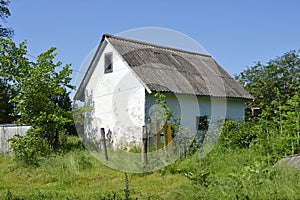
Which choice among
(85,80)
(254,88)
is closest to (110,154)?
(85,80)

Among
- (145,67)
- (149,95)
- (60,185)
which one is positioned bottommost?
(60,185)

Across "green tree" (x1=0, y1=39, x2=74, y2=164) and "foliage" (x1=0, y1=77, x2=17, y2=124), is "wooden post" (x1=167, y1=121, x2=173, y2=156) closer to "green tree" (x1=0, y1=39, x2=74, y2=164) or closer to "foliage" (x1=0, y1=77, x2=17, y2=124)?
"green tree" (x1=0, y1=39, x2=74, y2=164)

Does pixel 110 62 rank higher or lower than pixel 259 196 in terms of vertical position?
higher

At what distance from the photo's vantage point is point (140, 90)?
522 inches

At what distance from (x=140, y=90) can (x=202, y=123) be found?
322 centimetres

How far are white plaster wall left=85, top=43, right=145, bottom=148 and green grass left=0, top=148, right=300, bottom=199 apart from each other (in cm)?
322

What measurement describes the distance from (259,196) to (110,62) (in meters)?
11.0

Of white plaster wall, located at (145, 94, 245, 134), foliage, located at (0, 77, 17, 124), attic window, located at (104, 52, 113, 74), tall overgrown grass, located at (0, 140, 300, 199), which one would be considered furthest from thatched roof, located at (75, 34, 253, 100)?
foliage, located at (0, 77, 17, 124)

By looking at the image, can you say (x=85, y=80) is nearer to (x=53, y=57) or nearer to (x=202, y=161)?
(x=53, y=57)

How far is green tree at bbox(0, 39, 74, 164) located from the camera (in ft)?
41.4

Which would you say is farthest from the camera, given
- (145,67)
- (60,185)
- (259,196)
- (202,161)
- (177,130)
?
(145,67)

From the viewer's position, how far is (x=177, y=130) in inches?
414

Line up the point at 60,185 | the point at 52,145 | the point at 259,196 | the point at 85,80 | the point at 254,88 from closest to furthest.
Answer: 1. the point at 259,196
2. the point at 60,185
3. the point at 52,145
4. the point at 85,80
5. the point at 254,88

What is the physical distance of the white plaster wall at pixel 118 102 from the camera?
13.4 metres
